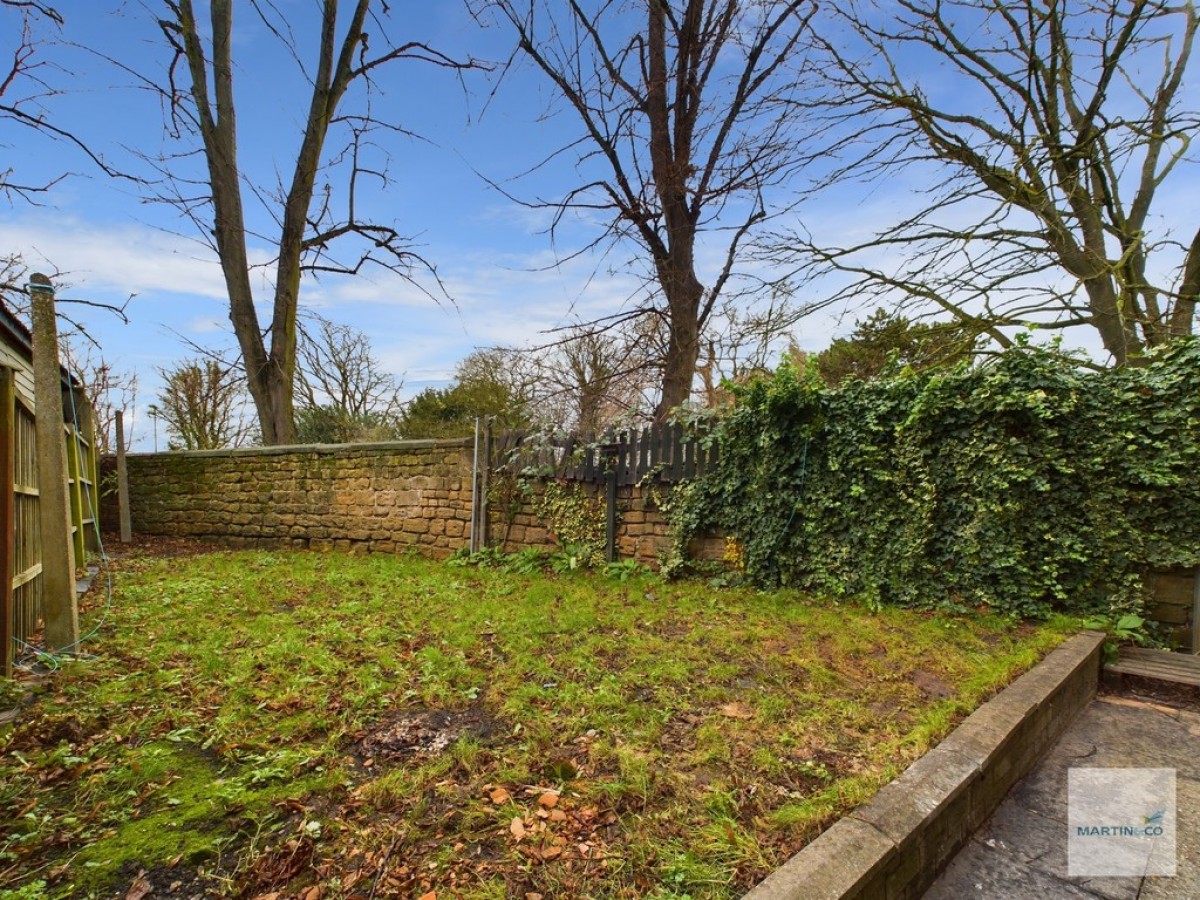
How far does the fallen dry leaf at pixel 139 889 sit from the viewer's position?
55.5 inches

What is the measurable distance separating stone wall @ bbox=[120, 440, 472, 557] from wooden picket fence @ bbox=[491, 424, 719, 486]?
3.09 ft

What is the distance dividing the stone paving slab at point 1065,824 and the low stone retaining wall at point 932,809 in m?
0.05

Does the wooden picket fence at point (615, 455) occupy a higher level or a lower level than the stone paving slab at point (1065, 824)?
higher

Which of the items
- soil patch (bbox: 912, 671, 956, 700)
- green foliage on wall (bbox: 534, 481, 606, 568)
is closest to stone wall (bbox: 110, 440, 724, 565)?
green foliage on wall (bbox: 534, 481, 606, 568)

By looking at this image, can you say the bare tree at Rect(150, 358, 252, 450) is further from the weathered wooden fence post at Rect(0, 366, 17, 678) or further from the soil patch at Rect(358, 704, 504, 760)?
the soil patch at Rect(358, 704, 504, 760)

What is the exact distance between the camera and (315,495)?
332 inches

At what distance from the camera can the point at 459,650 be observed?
344 cm

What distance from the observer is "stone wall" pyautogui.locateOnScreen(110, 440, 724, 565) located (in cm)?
668

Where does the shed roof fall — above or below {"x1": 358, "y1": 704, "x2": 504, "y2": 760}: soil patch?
above

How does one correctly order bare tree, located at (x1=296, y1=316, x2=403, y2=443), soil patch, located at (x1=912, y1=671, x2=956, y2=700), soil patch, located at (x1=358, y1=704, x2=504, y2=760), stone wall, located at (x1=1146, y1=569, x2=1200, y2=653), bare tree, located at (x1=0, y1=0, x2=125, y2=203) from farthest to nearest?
bare tree, located at (x1=296, y1=316, x2=403, y2=443) < bare tree, located at (x1=0, y1=0, x2=125, y2=203) < stone wall, located at (x1=1146, y1=569, x2=1200, y2=653) < soil patch, located at (x1=912, y1=671, x2=956, y2=700) < soil patch, located at (x1=358, y1=704, x2=504, y2=760)

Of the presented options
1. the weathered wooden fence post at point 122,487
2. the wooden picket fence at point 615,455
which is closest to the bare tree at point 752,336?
the wooden picket fence at point 615,455

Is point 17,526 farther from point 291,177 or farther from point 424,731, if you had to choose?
point 291,177

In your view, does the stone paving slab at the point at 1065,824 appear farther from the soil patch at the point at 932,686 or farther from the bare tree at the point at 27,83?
the bare tree at the point at 27,83

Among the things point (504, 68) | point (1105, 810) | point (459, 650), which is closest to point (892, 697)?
point (1105, 810)
